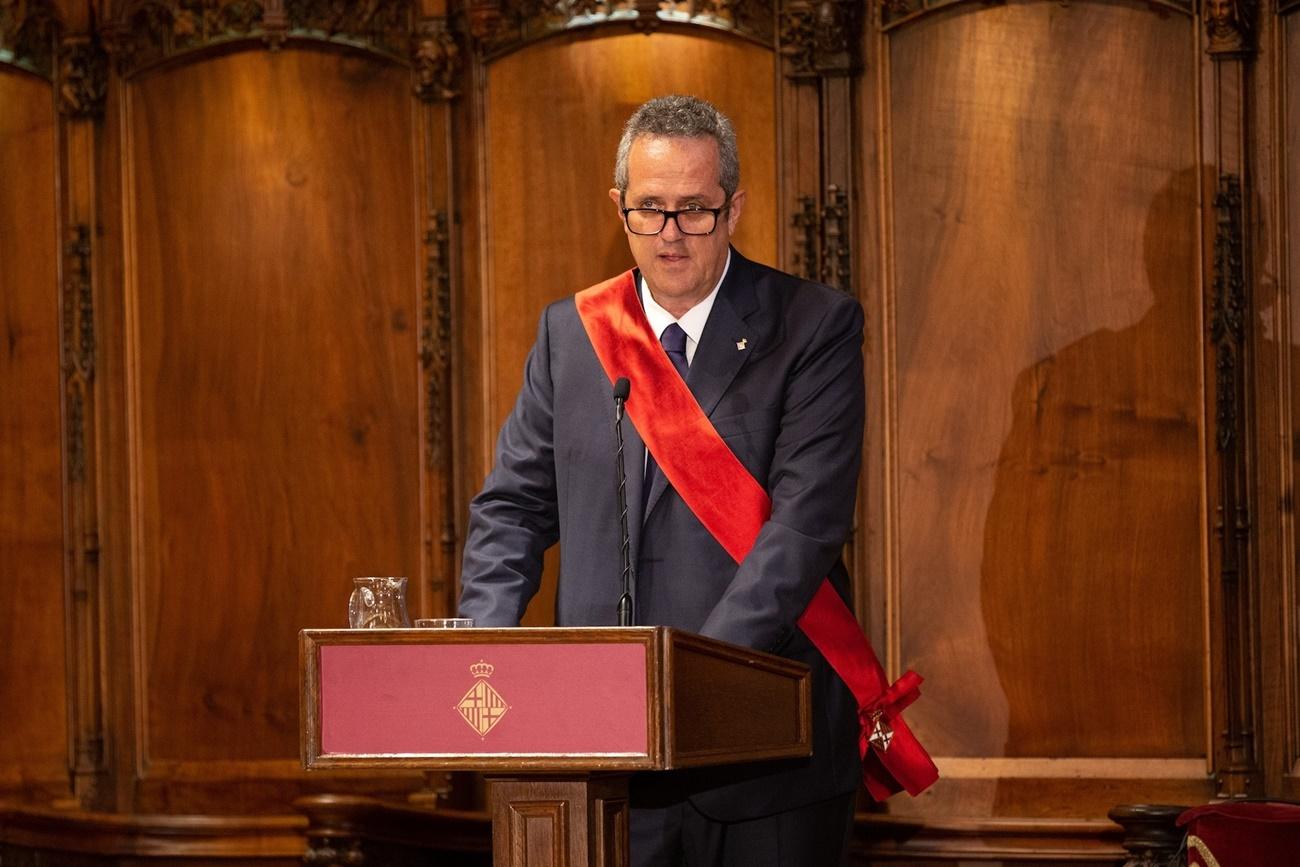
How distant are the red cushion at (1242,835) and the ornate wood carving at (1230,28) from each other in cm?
192

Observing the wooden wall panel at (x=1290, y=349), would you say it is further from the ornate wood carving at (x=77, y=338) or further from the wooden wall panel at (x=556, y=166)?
the ornate wood carving at (x=77, y=338)

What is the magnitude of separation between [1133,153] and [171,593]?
2.87 meters

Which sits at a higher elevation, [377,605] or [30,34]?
[30,34]

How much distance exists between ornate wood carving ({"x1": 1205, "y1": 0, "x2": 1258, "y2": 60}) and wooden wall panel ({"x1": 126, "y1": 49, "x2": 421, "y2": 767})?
2160 mm

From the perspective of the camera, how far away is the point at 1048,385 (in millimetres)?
5094

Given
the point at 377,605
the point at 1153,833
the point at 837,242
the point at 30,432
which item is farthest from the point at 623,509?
the point at 30,432

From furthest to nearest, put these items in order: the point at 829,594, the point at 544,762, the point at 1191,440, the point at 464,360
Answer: the point at 464,360 → the point at 1191,440 → the point at 829,594 → the point at 544,762

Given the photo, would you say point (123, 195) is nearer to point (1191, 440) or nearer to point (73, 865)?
point (73, 865)

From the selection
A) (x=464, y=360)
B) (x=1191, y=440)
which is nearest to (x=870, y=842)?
(x=1191, y=440)

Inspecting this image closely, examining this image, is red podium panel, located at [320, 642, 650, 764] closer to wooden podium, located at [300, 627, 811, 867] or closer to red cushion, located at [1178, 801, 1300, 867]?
wooden podium, located at [300, 627, 811, 867]

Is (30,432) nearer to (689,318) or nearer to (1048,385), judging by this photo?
(1048,385)

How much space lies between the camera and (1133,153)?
5.07m

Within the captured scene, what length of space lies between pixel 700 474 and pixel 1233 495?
2.44 metres

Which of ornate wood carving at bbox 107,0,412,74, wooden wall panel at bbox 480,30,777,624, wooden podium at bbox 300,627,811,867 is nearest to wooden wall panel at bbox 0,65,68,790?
ornate wood carving at bbox 107,0,412,74
